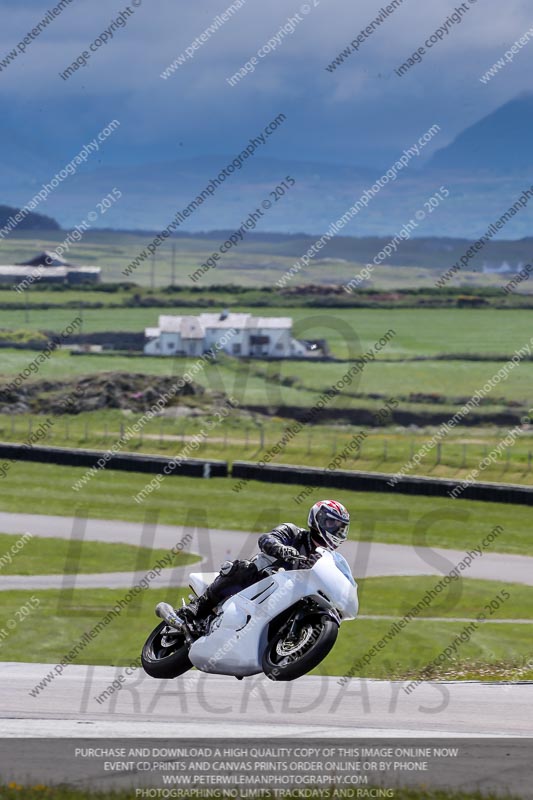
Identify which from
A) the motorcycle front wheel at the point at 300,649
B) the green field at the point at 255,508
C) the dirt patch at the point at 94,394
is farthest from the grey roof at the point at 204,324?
the motorcycle front wheel at the point at 300,649

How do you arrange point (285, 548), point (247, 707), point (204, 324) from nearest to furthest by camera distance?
1. point (285, 548)
2. point (247, 707)
3. point (204, 324)

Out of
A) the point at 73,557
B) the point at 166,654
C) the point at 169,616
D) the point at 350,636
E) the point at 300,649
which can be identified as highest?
the point at 300,649

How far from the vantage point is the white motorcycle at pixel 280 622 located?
549 inches

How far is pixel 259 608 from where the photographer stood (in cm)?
1462

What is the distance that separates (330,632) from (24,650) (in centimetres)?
1317

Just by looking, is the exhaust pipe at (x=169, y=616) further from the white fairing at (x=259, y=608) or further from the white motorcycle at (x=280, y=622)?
the white fairing at (x=259, y=608)

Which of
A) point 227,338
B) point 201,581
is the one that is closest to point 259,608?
point 201,581

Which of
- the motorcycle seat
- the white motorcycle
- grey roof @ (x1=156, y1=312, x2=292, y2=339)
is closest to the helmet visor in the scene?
the white motorcycle

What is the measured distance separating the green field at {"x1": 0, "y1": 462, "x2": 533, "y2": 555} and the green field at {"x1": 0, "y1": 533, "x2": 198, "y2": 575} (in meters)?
4.87

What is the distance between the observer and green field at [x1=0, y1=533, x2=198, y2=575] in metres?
35.4

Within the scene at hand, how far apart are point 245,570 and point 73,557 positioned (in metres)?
22.4

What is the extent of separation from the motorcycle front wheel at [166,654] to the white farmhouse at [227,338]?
4155 inches

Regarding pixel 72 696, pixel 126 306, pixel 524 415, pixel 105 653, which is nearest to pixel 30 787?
pixel 72 696

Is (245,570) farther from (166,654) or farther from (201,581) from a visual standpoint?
(166,654)
